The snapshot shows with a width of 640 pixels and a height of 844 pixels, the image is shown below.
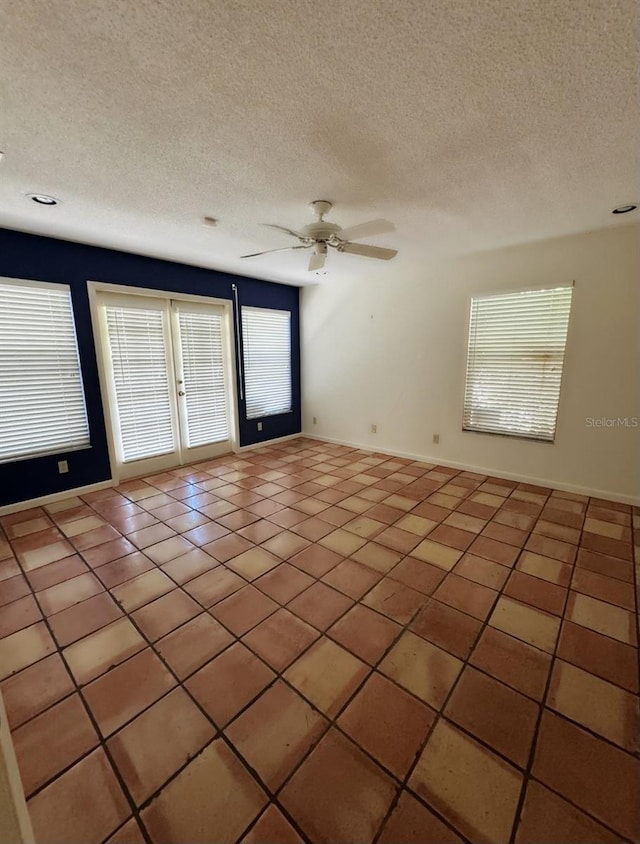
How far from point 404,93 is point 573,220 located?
86.5 inches

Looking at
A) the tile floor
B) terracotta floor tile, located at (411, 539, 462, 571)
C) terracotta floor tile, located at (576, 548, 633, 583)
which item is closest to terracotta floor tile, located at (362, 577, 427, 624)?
the tile floor

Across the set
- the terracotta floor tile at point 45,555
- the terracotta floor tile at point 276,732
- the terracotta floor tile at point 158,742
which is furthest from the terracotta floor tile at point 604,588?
the terracotta floor tile at point 45,555

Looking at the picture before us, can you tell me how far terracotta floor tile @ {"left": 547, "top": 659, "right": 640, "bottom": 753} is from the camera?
1322 millimetres

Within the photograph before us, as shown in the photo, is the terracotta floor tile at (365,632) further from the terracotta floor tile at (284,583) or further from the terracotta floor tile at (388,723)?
the terracotta floor tile at (284,583)

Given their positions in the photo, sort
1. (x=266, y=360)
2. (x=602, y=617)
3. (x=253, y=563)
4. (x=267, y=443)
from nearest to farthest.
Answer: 1. (x=602, y=617)
2. (x=253, y=563)
3. (x=266, y=360)
4. (x=267, y=443)

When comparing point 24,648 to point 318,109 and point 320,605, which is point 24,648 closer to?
point 320,605

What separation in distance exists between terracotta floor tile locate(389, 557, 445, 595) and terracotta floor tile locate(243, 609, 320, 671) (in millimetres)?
689

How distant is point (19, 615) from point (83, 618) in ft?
1.22

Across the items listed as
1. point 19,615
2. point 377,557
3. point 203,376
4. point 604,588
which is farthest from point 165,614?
point 203,376

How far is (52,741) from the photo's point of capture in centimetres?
131

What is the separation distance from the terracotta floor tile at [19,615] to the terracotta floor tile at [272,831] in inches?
62.6

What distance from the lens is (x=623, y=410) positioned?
10.3ft

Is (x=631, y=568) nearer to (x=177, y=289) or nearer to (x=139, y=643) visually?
(x=139, y=643)

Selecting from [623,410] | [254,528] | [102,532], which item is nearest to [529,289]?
[623,410]
